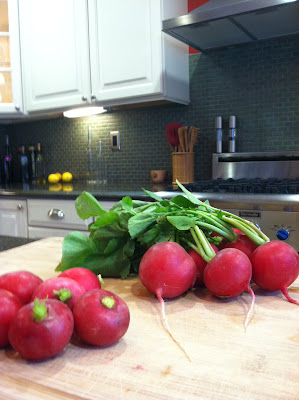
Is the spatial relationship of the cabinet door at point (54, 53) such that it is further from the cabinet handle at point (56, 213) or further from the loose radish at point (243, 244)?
the loose radish at point (243, 244)

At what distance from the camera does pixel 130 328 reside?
0.62 metres

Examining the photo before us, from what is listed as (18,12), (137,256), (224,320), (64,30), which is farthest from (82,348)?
(18,12)

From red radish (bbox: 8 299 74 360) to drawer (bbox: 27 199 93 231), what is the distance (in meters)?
1.77

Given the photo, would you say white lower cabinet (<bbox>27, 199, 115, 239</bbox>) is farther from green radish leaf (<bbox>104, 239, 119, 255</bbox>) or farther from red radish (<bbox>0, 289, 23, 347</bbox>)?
red radish (<bbox>0, 289, 23, 347</bbox>)

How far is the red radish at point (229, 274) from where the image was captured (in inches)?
27.7

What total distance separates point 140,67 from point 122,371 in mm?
2194

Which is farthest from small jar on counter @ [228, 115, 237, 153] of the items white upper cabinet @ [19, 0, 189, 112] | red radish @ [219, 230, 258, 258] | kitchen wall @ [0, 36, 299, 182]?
red radish @ [219, 230, 258, 258]

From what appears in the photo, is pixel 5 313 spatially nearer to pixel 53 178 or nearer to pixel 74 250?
pixel 74 250

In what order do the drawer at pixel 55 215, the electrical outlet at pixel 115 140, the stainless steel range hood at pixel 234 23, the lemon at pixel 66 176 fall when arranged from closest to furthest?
the stainless steel range hood at pixel 234 23, the drawer at pixel 55 215, the electrical outlet at pixel 115 140, the lemon at pixel 66 176

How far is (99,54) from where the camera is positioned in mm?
2580

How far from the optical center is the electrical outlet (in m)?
2.97

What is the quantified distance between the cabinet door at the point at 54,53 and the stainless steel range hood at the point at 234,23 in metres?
0.73

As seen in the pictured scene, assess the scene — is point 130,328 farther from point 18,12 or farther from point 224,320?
point 18,12

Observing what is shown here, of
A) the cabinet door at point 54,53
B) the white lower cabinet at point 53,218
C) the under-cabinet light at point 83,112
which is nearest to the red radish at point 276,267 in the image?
the white lower cabinet at point 53,218
